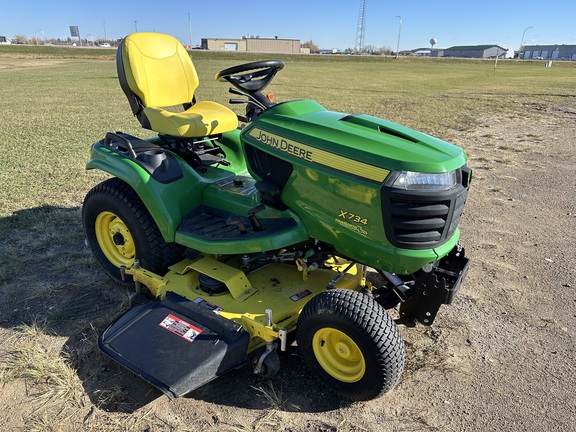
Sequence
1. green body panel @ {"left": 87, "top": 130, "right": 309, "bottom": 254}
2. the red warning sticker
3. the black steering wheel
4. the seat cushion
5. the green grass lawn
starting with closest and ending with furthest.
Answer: the red warning sticker → green body panel @ {"left": 87, "top": 130, "right": 309, "bottom": 254} → the black steering wheel → the seat cushion → the green grass lawn

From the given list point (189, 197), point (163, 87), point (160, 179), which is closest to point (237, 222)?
point (189, 197)

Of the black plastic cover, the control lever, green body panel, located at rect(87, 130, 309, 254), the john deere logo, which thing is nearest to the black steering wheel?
the john deere logo

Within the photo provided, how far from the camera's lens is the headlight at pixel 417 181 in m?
2.21

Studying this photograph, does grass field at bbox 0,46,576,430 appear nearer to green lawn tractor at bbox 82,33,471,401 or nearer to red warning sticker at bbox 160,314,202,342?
green lawn tractor at bbox 82,33,471,401

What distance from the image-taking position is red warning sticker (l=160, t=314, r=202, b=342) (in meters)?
2.49

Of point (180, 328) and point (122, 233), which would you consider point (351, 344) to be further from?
point (122, 233)

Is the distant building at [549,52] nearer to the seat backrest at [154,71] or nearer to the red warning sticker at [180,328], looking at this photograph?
the seat backrest at [154,71]

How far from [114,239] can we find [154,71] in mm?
1290

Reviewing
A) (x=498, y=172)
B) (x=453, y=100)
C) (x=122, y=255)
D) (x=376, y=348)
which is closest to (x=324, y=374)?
(x=376, y=348)

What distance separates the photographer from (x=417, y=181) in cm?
222

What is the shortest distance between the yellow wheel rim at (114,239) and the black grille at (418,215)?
76.2 inches

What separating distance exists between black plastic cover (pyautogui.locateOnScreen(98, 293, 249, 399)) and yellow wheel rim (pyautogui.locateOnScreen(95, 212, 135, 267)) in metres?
0.80

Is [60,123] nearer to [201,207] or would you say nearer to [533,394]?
[201,207]

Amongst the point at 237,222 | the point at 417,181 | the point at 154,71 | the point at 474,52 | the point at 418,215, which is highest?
the point at 154,71
